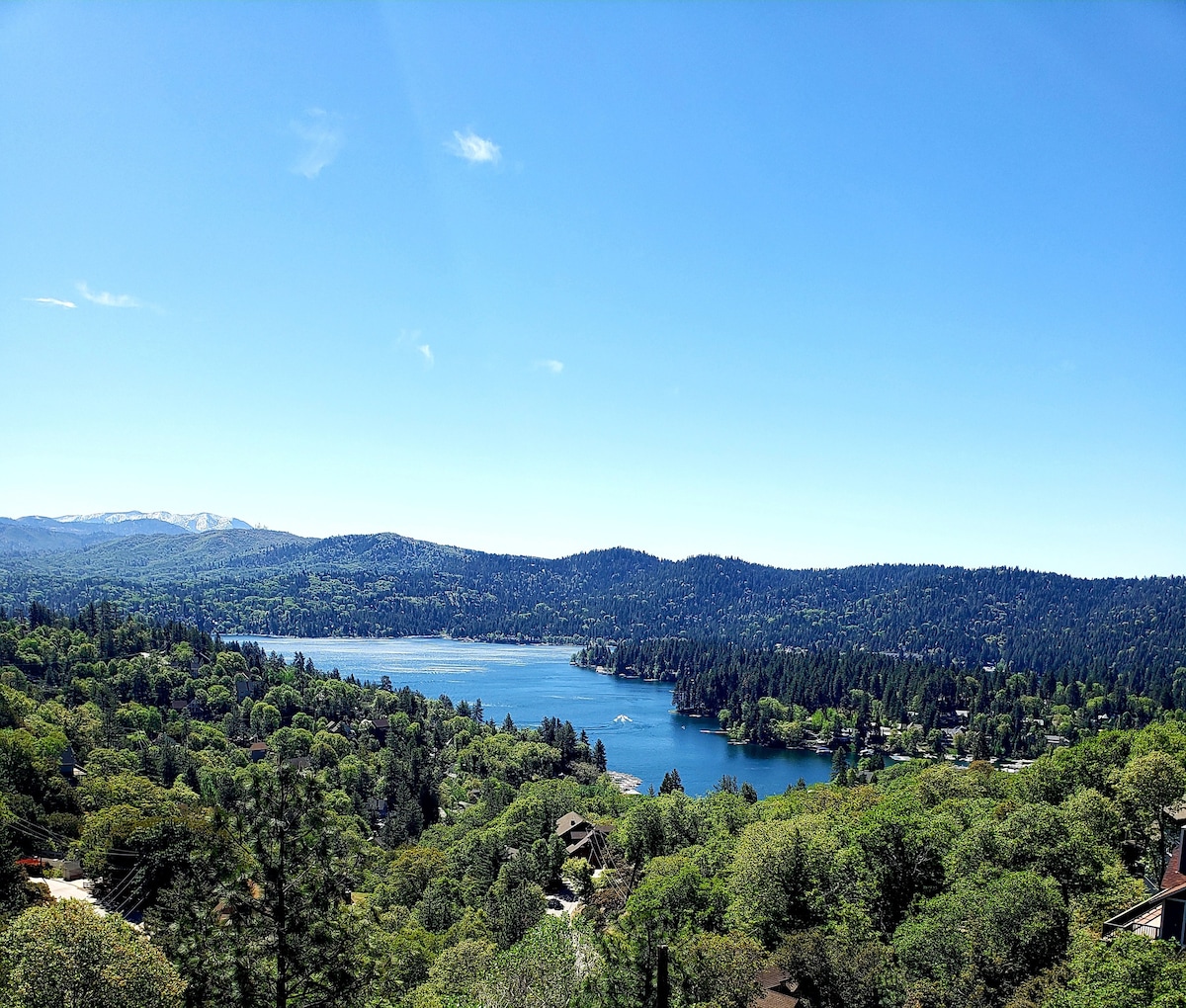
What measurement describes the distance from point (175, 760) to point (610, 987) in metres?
49.2

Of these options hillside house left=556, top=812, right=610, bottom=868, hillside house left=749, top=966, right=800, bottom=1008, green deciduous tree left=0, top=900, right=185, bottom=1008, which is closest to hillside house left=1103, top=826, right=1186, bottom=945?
hillside house left=749, top=966, right=800, bottom=1008

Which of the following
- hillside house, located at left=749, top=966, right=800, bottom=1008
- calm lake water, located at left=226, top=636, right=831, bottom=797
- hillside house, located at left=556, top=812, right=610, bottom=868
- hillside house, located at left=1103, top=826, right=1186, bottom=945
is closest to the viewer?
hillside house, located at left=1103, top=826, right=1186, bottom=945

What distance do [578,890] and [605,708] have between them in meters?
92.0

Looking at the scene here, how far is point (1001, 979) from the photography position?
646 inches

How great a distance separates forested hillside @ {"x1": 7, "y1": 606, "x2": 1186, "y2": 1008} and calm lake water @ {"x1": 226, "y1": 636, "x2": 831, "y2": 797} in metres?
33.7

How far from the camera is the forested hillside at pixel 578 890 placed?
11.2 metres

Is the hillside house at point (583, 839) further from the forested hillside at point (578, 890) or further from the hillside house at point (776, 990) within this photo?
the hillside house at point (776, 990)

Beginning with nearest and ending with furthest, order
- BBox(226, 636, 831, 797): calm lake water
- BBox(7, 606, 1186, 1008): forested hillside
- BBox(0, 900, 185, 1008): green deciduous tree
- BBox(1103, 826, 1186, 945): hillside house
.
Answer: BBox(7, 606, 1186, 1008): forested hillside < BBox(0, 900, 185, 1008): green deciduous tree < BBox(1103, 826, 1186, 945): hillside house < BBox(226, 636, 831, 797): calm lake water

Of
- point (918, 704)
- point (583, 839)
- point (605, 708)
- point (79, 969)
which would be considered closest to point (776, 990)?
point (79, 969)

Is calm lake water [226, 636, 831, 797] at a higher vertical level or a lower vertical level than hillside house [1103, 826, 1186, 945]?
lower

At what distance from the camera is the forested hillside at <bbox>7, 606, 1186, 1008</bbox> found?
11.2 meters

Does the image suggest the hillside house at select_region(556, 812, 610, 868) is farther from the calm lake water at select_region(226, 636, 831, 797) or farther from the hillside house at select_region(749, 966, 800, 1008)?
the calm lake water at select_region(226, 636, 831, 797)

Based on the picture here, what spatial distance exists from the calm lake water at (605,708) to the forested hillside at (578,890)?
110ft

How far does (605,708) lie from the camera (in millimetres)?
123312
